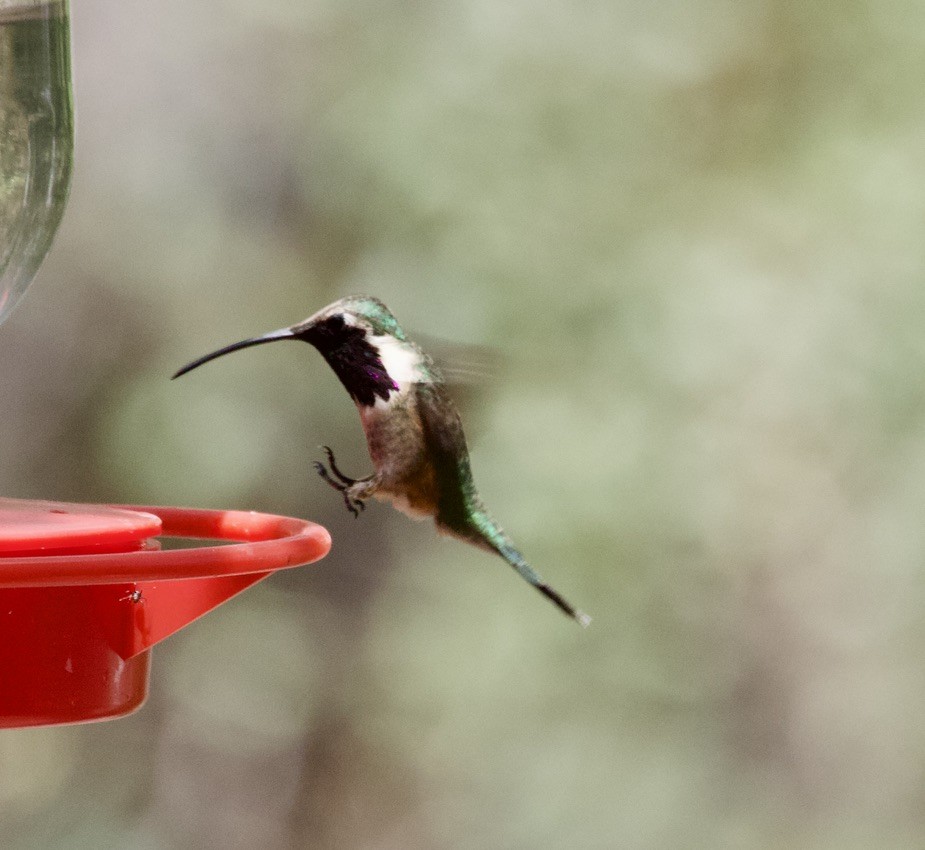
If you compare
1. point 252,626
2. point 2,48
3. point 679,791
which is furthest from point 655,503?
point 2,48

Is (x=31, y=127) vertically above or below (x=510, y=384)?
above

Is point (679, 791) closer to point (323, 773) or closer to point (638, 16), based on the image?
point (323, 773)

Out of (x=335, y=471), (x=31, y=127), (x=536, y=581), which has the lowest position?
(x=536, y=581)

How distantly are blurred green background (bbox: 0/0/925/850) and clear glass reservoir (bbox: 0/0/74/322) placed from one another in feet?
6.42

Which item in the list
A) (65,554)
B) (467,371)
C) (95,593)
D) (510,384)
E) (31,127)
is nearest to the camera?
(65,554)

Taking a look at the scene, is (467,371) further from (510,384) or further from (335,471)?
(510,384)

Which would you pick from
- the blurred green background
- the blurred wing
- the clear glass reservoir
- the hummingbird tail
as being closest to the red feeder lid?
the clear glass reservoir

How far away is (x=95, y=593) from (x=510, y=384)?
2487 millimetres

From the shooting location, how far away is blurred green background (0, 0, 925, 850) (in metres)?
3.90

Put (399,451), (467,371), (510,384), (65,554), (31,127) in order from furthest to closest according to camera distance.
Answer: (510,384), (399,451), (467,371), (31,127), (65,554)

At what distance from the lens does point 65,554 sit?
53.7 inches

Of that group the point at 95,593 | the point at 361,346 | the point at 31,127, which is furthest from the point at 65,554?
the point at 361,346

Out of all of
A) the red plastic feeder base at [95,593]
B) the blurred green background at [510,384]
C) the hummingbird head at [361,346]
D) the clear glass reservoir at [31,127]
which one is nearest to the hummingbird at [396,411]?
the hummingbird head at [361,346]

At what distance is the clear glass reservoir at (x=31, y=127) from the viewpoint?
1753 millimetres
